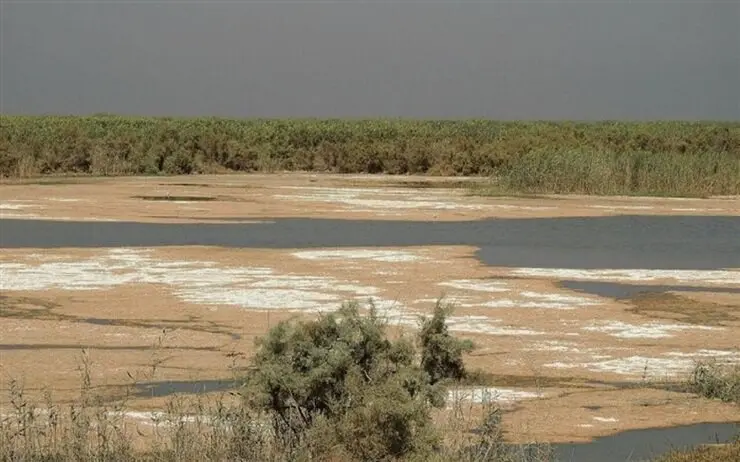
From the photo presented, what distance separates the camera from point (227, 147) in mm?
65062

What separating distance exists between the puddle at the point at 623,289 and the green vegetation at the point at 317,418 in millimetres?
9250

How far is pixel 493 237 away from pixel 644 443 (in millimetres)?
17357

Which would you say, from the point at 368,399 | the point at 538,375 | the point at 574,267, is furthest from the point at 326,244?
the point at 368,399

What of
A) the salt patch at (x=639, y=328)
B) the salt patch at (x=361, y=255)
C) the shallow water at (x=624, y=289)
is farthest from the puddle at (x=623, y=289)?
the salt patch at (x=361, y=255)

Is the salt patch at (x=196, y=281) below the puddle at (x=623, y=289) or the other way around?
below

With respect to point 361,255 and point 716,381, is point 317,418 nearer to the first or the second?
point 716,381

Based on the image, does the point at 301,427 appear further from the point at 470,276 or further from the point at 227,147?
the point at 227,147

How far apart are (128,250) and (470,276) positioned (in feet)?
22.2

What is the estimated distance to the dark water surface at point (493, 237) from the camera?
23.8 metres

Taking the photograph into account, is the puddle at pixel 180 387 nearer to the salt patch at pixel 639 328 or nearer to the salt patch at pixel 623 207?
the salt patch at pixel 639 328

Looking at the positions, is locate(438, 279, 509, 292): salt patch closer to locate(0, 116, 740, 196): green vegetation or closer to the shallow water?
the shallow water

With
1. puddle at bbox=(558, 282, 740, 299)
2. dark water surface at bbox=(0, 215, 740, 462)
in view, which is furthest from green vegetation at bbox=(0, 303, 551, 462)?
dark water surface at bbox=(0, 215, 740, 462)

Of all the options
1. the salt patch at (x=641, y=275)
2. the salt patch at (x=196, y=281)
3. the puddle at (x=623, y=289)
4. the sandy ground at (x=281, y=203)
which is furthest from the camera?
the sandy ground at (x=281, y=203)

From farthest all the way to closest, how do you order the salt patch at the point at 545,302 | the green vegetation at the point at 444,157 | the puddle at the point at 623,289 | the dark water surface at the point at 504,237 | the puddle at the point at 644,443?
1. the green vegetation at the point at 444,157
2. the dark water surface at the point at 504,237
3. the puddle at the point at 623,289
4. the salt patch at the point at 545,302
5. the puddle at the point at 644,443
